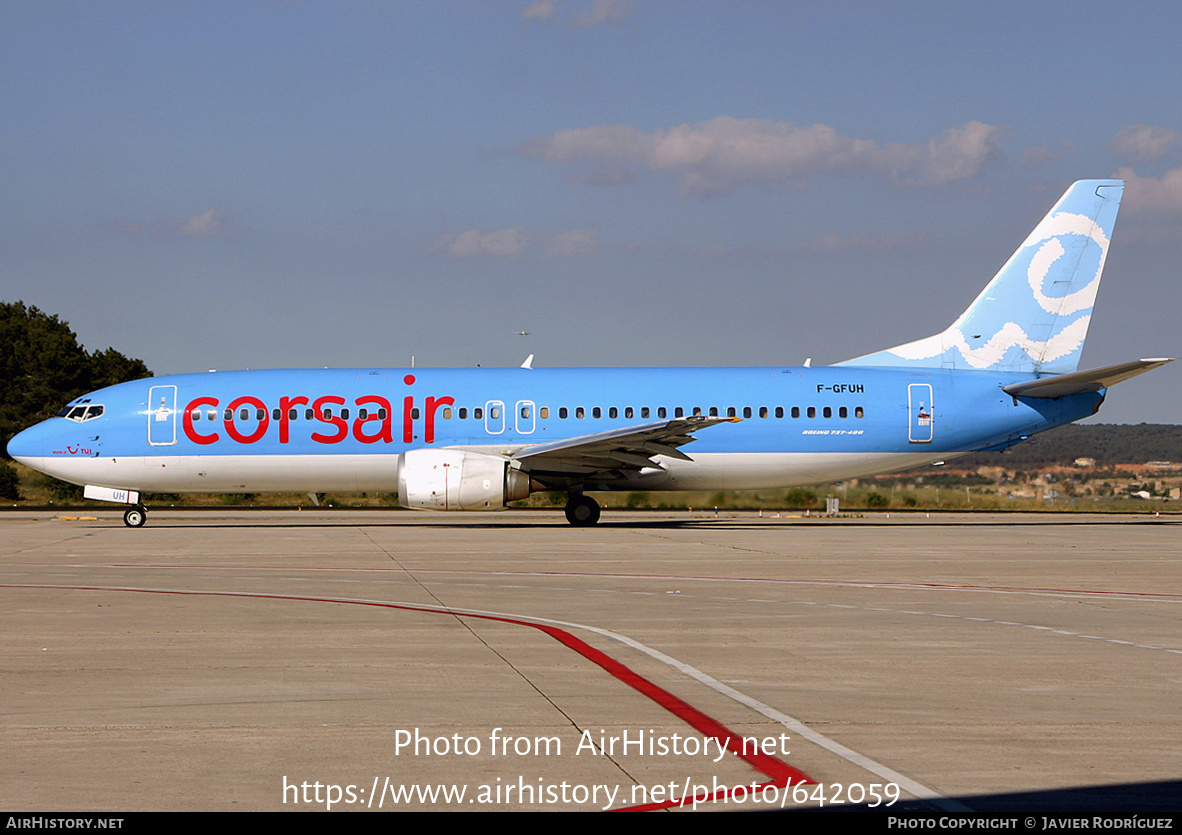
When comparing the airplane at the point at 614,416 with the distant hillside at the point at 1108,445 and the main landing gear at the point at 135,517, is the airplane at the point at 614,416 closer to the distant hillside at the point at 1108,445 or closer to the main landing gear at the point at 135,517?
the main landing gear at the point at 135,517

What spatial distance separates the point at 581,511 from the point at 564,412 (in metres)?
2.67

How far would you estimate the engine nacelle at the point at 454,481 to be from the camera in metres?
28.0

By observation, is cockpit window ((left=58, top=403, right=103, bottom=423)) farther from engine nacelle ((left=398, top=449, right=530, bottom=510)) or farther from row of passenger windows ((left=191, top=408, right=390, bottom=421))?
engine nacelle ((left=398, top=449, right=530, bottom=510))

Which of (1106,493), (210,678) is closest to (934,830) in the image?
(210,678)

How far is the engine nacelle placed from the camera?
28000 mm

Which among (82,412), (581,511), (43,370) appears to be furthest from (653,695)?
(43,370)

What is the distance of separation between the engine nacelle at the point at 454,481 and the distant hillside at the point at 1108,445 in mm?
72354

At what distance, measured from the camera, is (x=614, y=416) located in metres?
30.8

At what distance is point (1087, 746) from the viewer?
21.4ft

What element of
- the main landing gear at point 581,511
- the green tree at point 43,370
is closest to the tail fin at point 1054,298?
the main landing gear at point 581,511

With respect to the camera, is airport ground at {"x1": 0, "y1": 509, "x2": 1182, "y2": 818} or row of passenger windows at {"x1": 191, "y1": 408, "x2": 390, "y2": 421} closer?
airport ground at {"x1": 0, "y1": 509, "x2": 1182, "y2": 818}

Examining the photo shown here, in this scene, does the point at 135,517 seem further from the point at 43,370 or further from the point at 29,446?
the point at 43,370

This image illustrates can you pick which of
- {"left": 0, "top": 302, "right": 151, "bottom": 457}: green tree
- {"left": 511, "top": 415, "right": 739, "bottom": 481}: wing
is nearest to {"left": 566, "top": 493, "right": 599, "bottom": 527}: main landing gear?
{"left": 511, "top": 415, "right": 739, "bottom": 481}: wing

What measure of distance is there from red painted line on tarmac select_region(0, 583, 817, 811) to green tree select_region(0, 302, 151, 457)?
46192mm
